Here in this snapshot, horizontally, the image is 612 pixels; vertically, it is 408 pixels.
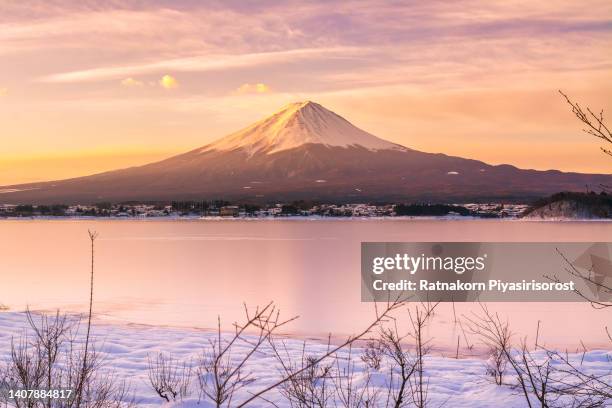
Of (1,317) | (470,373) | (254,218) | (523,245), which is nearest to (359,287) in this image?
(1,317)

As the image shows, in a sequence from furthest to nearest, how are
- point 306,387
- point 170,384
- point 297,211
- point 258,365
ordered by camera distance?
1. point 297,211
2. point 258,365
3. point 170,384
4. point 306,387

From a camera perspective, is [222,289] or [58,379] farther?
[222,289]

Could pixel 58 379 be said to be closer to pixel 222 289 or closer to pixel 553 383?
pixel 553 383

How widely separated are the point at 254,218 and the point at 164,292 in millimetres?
86081

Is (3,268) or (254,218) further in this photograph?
(254,218)

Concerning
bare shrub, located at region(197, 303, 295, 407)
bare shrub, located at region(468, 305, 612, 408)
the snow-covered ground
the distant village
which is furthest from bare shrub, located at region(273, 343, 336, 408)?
the distant village

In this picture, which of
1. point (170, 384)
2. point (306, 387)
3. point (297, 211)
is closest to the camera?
point (306, 387)

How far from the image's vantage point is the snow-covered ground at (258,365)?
7.38 m

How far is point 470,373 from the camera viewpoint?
889cm

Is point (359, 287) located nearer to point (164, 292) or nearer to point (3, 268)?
point (164, 292)
